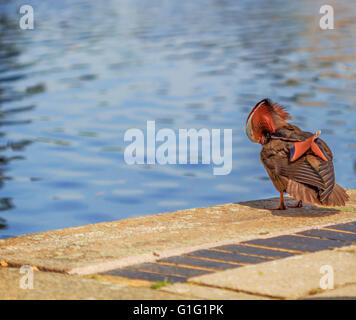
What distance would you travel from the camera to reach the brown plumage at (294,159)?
20.2 ft

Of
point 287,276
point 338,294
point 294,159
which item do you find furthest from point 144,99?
point 338,294

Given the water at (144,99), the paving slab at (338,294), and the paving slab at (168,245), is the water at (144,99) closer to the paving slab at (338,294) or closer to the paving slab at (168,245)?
the paving slab at (168,245)

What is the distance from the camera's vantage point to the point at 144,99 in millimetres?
16047

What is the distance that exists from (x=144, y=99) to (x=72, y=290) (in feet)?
38.9

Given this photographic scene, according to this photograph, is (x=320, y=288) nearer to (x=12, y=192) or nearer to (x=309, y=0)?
(x=12, y=192)

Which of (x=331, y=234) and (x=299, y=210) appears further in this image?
(x=299, y=210)

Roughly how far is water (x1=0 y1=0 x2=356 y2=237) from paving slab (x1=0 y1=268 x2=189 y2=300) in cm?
432

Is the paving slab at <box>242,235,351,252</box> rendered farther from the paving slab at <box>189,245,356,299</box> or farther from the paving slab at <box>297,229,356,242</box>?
the paving slab at <box>189,245,356,299</box>

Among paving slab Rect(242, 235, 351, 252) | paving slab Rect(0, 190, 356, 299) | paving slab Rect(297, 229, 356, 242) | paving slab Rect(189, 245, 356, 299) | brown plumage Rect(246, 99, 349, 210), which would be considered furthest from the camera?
brown plumage Rect(246, 99, 349, 210)

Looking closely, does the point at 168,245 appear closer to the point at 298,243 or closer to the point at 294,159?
the point at 298,243

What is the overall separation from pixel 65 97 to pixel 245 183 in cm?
713

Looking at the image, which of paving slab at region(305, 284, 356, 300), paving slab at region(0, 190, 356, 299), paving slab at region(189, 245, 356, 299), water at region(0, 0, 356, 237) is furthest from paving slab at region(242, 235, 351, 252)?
water at region(0, 0, 356, 237)

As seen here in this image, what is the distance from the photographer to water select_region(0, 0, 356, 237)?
10.1m

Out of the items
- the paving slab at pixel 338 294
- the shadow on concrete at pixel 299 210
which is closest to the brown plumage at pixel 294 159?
the shadow on concrete at pixel 299 210
